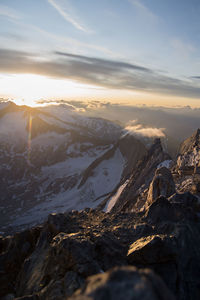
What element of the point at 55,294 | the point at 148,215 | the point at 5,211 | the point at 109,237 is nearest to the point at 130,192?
the point at 148,215

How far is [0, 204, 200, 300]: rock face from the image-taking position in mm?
6020

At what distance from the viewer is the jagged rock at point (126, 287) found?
5559 millimetres

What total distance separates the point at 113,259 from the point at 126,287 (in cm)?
1014

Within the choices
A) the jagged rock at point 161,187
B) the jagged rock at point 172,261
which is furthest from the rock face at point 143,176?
the jagged rock at point 172,261

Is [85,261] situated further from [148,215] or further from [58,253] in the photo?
[148,215]

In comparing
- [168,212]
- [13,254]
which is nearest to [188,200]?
[168,212]

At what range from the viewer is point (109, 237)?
1727 cm

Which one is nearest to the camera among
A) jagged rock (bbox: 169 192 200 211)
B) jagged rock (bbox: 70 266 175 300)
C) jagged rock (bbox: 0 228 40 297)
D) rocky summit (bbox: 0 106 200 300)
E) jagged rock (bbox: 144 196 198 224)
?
jagged rock (bbox: 70 266 175 300)

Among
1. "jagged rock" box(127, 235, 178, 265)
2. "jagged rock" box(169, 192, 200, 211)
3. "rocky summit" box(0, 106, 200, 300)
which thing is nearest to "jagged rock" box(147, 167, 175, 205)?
"rocky summit" box(0, 106, 200, 300)

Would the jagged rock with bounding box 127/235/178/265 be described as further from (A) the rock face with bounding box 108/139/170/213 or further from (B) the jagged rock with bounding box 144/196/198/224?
(A) the rock face with bounding box 108/139/170/213

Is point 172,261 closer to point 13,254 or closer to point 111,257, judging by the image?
point 111,257

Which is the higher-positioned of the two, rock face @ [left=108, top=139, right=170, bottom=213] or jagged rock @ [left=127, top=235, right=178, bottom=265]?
jagged rock @ [left=127, top=235, right=178, bottom=265]

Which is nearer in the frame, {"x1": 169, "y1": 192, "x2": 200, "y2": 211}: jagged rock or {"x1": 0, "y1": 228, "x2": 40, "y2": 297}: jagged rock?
{"x1": 0, "y1": 228, "x2": 40, "y2": 297}: jagged rock

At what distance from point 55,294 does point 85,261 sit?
248 centimetres
